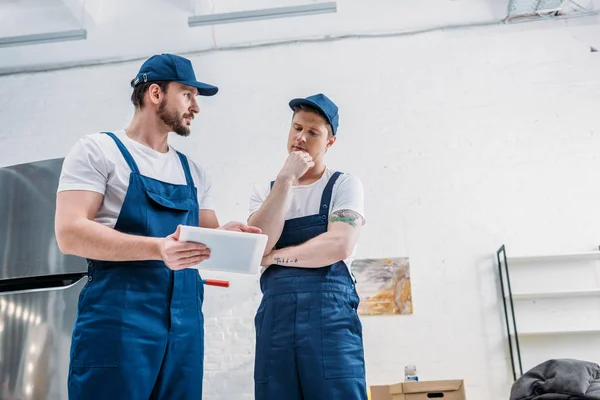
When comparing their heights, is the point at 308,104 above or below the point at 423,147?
below

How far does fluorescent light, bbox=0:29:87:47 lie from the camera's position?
5.32 meters

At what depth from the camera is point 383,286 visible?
504 cm

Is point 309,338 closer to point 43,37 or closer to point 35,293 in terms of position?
point 35,293

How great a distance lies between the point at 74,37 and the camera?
5414 mm

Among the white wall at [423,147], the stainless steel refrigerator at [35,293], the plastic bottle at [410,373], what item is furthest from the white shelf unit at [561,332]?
the stainless steel refrigerator at [35,293]

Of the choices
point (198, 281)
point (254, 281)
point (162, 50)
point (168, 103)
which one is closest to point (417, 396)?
point (254, 281)

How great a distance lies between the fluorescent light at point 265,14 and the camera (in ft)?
16.7

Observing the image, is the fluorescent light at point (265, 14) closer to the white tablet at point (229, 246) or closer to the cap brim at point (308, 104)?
the cap brim at point (308, 104)

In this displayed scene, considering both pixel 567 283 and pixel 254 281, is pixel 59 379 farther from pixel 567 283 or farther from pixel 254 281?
pixel 567 283

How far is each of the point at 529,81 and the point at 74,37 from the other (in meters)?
4.40

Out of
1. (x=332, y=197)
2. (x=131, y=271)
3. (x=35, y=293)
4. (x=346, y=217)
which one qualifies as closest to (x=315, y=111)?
(x=332, y=197)

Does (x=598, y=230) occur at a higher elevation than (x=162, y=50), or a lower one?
lower

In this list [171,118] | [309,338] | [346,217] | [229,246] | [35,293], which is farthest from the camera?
[35,293]

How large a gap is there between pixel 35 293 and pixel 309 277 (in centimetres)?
207
